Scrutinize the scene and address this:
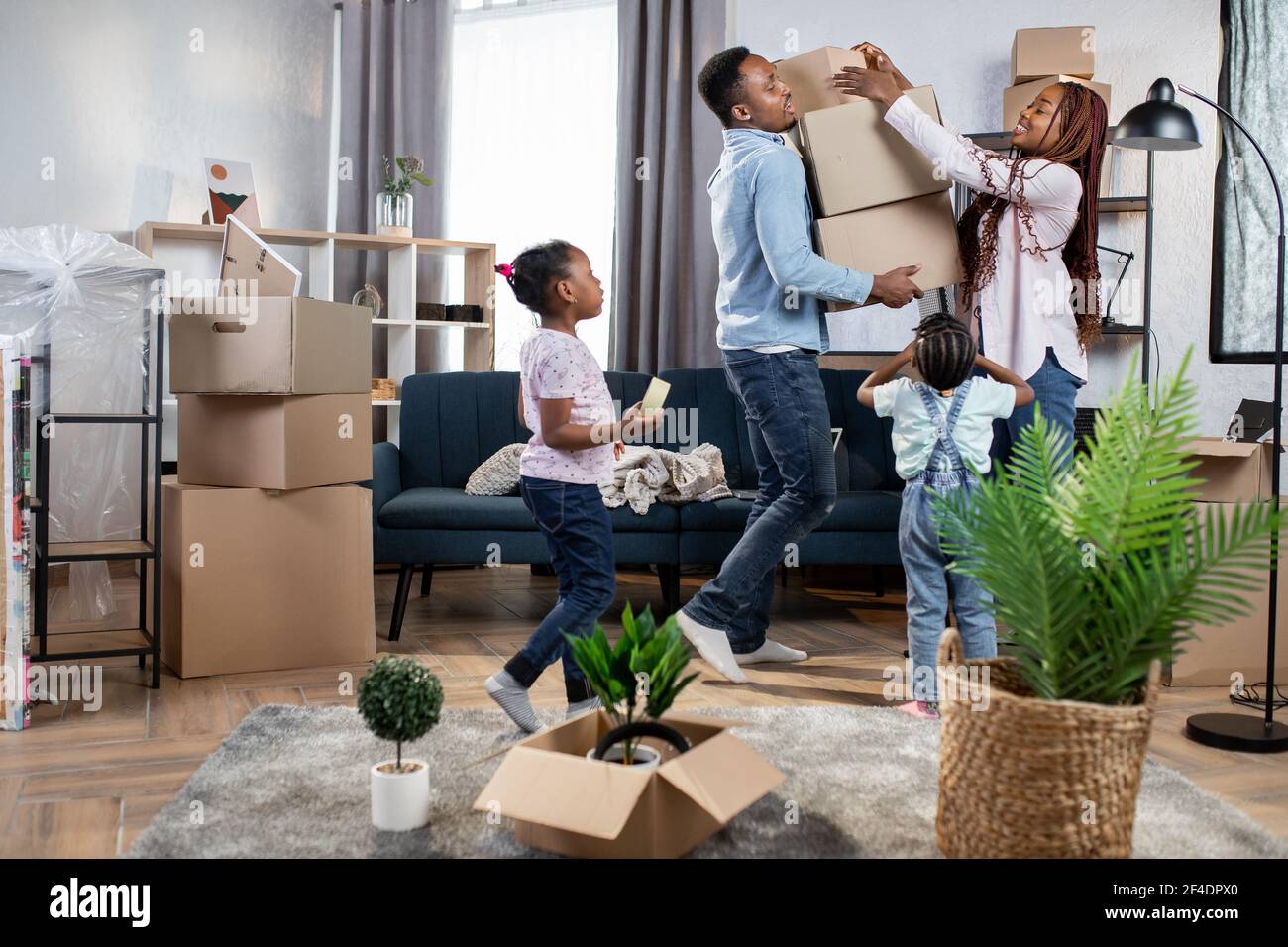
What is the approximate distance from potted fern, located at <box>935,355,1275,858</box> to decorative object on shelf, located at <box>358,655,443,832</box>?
0.77 meters

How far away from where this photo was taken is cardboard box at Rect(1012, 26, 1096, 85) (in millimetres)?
3814

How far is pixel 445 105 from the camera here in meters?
4.93

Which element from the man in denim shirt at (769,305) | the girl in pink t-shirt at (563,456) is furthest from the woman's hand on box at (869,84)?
the girl in pink t-shirt at (563,456)

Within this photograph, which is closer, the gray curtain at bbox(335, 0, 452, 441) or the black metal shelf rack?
the black metal shelf rack

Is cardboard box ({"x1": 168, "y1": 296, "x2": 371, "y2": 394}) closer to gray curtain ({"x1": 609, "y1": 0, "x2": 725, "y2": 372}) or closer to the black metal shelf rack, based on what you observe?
the black metal shelf rack

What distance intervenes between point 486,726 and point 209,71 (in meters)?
3.56

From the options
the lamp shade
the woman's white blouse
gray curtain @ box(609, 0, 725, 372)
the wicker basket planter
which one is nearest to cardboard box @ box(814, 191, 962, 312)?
the woman's white blouse

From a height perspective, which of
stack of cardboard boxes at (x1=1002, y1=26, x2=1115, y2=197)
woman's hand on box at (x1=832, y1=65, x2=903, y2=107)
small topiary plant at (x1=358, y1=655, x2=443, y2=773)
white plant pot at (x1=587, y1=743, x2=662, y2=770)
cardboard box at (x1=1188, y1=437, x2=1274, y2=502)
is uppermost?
stack of cardboard boxes at (x1=1002, y1=26, x2=1115, y2=197)

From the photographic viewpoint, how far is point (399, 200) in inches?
184

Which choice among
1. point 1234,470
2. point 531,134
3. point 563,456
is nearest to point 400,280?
point 531,134

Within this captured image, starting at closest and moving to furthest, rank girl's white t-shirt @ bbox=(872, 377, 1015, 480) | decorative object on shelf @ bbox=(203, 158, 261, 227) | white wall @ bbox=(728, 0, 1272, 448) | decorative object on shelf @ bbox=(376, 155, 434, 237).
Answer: girl's white t-shirt @ bbox=(872, 377, 1015, 480) → white wall @ bbox=(728, 0, 1272, 448) → decorative object on shelf @ bbox=(203, 158, 261, 227) → decorative object on shelf @ bbox=(376, 155, 434, 237)

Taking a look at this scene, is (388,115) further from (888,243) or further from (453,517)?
(888,243)

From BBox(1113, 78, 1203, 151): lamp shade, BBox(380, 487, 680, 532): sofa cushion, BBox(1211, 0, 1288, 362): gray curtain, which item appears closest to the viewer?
BBox(1113, 78, 1203, 151): lamp shade
